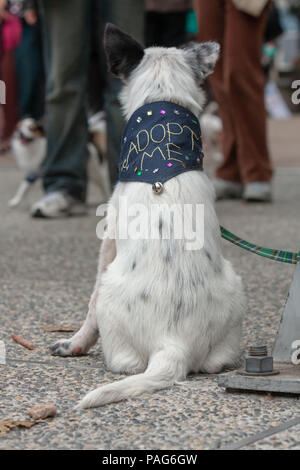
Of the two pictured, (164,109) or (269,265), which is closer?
(164,109)

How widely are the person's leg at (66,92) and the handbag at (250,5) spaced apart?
106 cm

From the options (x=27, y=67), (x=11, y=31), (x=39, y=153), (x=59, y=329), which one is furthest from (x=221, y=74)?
(x=27, y=67)

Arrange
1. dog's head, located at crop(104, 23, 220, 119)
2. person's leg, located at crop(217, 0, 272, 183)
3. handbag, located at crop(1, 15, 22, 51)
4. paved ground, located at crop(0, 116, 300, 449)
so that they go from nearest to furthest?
1. paved ground, located at crop(0, 116, 300, 449)
2. dog's head, located at crop(104, 23, 220, 119)
3. person's leg, located at crop(217, 0, 272, 183)
4. handbag, located at crop(1, 15, 22, 51)

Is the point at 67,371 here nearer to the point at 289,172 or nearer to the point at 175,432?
the point at 175,432

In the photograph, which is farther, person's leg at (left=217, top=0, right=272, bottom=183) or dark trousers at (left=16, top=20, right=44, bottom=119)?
dark trousers at (left=16, top=20, right=44, bottom=119)

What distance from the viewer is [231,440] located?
2.18m

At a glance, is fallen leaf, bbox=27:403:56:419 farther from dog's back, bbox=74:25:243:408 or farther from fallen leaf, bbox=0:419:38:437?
dog's back, bbox=74:25:243:408

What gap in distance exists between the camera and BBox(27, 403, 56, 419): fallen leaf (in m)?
2.37

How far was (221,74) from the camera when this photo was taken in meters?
6.71

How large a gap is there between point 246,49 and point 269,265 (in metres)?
2.26

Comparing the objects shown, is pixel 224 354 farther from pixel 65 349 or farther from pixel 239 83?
pixel 239 83

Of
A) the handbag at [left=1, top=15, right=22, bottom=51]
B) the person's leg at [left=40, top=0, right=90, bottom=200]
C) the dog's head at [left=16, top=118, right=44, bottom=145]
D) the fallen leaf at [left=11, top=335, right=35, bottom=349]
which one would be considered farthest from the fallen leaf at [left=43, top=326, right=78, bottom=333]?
the handbag at [left=1, top=15, right=22, bottom=51]
